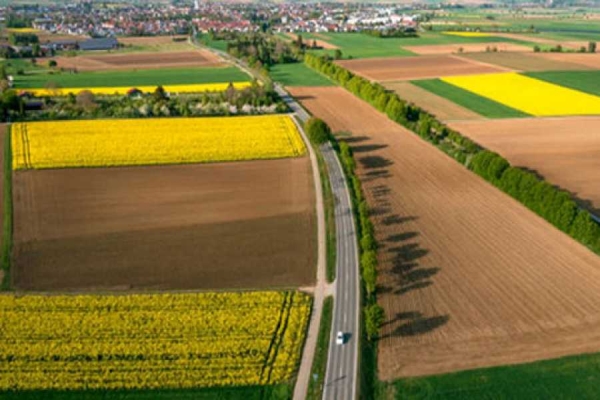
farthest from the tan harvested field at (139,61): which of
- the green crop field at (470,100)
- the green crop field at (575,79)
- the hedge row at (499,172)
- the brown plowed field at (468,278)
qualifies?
the brown plowed field at (468,278)

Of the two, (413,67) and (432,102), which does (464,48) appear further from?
(432,102)

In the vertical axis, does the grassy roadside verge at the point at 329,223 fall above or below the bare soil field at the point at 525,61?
below

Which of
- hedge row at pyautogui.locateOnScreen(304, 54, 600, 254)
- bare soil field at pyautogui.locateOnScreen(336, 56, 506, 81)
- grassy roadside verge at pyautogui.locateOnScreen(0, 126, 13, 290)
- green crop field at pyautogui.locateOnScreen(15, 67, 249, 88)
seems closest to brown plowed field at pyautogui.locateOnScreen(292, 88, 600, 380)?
hedge row at pyautogui.locateOnScreen(304, 54, 600, 254)

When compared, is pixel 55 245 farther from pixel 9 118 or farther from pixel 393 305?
pixel 9 118

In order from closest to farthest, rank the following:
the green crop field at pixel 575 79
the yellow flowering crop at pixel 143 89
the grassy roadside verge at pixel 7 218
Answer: the grassy roadside verge at pixel 7 218 < the yellow flowering crop at pixel 143 89 < the green crop field at pixel 575 79

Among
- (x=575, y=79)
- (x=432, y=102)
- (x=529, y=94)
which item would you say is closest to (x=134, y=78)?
(x=432, y=102)

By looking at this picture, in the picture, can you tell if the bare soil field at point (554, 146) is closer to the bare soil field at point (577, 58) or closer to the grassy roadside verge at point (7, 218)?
the bare soil field at point (577, 58)
